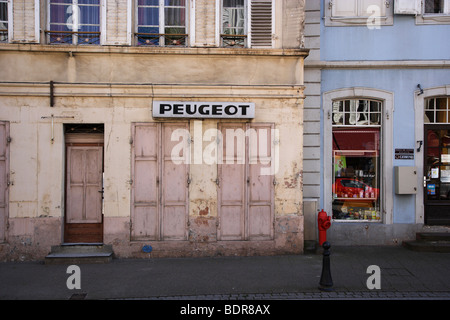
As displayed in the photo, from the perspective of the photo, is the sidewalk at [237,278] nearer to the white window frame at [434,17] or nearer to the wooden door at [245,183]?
the wooden door at [245,183]

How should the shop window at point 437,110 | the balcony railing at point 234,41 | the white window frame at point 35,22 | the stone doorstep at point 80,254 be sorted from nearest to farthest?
the stone doorstep at point 80,254 → the white window frame at point 35,22 → the balcony railing at point 234,41 → the shop window at point 437,110

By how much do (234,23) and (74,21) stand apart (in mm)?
3724

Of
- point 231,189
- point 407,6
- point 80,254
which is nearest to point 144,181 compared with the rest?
point 231,189

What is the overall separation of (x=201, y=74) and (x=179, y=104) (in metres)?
0.90

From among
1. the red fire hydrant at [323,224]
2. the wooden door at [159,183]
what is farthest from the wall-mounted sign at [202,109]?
the red fire hydrant at [323,224]

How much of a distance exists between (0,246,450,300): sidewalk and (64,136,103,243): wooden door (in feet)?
3.28

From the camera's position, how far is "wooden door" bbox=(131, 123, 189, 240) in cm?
868

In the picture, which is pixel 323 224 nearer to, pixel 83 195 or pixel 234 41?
pixel 234 41

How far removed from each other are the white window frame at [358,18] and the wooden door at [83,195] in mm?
6501

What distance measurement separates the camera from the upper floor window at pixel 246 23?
8898mm

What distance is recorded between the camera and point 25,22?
852cm

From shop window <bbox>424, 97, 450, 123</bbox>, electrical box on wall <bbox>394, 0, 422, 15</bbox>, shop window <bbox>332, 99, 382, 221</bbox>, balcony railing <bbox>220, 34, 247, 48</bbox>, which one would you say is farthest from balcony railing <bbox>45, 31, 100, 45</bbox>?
shop window <bbox>424, 97, 450, 123</bbox>
